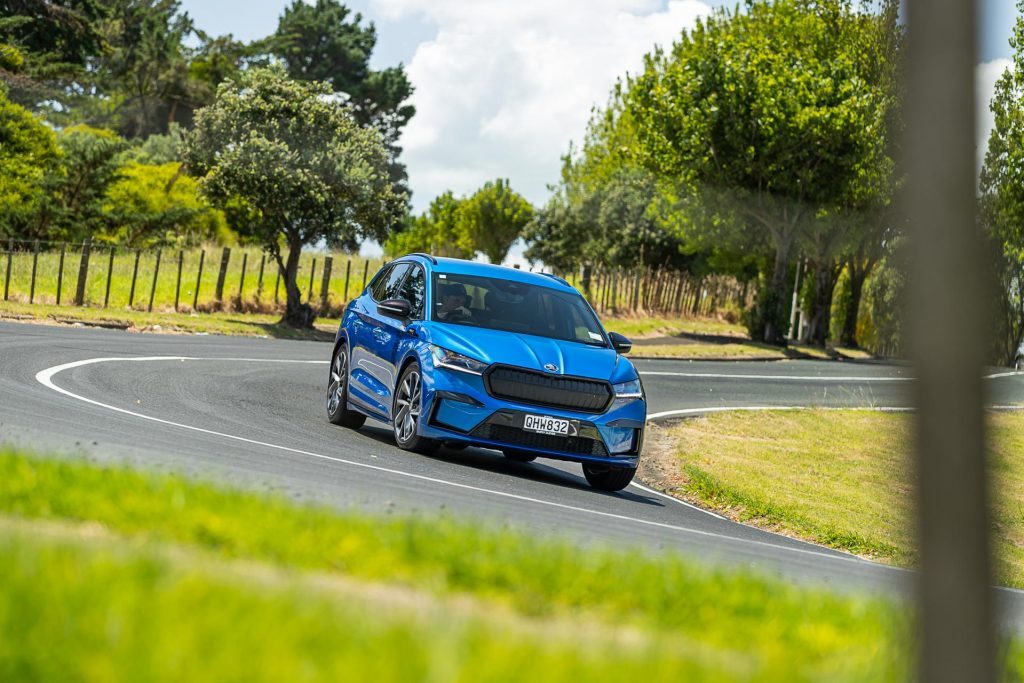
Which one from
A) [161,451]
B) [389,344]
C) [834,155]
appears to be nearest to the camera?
[161,451]

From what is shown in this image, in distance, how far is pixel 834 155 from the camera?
149ft

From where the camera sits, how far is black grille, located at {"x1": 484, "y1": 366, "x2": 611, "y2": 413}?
12.0 metres

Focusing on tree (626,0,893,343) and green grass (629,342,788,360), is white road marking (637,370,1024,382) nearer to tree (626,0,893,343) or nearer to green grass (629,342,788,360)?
green grass (629,342,788,360)

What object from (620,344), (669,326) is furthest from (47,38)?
(620,344)

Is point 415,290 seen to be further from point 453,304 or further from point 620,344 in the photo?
point 620,344

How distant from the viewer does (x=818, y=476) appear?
18297mm

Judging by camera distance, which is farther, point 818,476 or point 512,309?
point 818,476

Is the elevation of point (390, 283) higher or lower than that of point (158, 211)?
lower

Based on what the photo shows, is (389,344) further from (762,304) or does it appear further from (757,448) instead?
(762,304)

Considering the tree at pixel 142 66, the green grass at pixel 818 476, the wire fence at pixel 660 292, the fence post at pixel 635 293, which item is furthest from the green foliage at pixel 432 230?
the green grass at pixel 818 476

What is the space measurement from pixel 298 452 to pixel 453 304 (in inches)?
107

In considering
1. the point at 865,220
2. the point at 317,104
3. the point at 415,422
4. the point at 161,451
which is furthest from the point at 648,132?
the point at 161,451

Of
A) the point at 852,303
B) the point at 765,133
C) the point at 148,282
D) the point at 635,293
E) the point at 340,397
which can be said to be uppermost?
the point at 765,133

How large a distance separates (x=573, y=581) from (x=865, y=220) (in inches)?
1853
